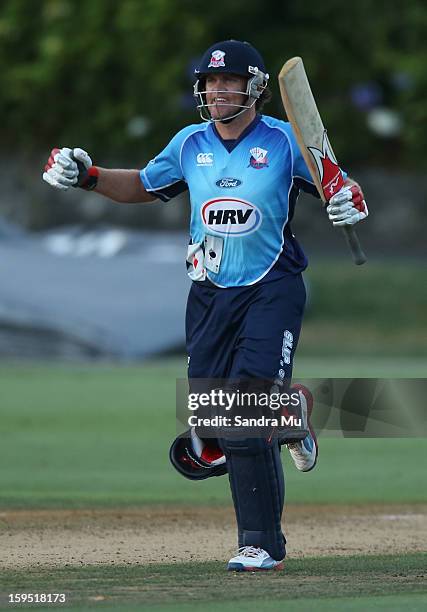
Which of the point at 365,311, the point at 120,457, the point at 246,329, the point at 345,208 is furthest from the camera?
the point at 365,311

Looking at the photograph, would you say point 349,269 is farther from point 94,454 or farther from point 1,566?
point 1,566

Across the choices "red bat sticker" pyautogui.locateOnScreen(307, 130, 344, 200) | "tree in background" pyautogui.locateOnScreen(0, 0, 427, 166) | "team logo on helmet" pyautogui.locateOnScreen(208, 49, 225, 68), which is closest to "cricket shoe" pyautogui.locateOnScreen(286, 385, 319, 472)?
"red bat sticker" pyautogui.locateOnScreen(307, 130, 344, 200)

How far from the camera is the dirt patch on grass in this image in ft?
22.6

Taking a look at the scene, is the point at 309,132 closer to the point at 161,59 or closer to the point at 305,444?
the point at 305,444

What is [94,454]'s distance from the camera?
11555 millimetres

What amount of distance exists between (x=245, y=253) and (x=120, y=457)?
17.7 feet

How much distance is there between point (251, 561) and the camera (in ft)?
20.4

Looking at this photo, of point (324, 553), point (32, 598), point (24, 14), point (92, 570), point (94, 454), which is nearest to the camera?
point (32, 598)

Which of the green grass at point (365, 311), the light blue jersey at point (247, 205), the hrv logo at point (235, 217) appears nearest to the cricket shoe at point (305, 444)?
the light blue jersey at point (247, 205)

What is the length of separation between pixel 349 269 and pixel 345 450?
13.7 m

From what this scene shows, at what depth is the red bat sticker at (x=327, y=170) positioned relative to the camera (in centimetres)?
618

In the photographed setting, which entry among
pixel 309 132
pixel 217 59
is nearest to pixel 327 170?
pixel 309 132

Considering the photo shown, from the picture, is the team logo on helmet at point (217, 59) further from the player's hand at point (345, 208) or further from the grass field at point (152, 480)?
the grass field at point (152, 480)

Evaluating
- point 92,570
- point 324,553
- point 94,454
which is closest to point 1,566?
point 92,570
